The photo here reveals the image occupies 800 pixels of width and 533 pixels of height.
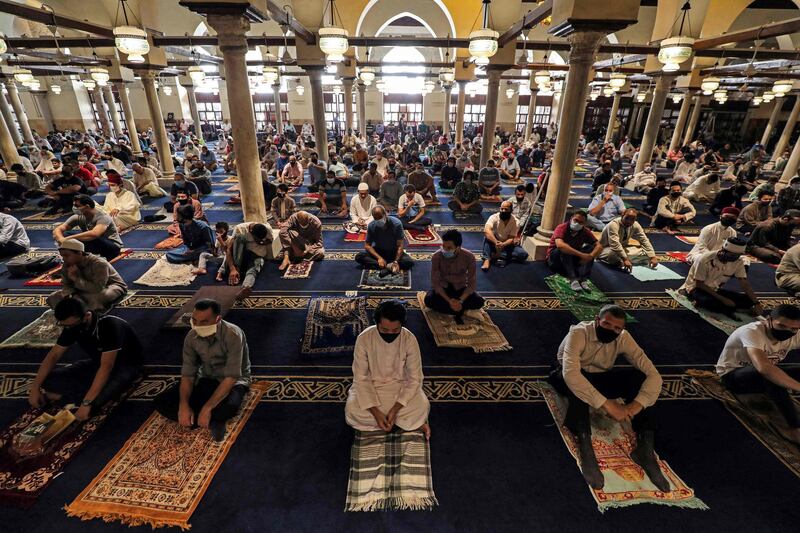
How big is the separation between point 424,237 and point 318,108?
4869mm

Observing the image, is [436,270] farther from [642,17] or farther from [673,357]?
[642,17]

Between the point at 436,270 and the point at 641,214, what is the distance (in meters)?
6.46

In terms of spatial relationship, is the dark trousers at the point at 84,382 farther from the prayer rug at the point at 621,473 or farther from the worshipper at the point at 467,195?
the worshipper at the point at 467,195

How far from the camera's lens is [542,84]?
1142 centimetres

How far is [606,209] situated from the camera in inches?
→ 281

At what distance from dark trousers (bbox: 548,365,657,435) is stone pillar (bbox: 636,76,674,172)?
33.3 ft

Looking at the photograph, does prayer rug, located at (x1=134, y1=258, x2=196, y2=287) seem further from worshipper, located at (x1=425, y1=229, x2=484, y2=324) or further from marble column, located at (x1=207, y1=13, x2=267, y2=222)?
worshipper, located at (x1=425, y1=229, x2=484, y2=324)

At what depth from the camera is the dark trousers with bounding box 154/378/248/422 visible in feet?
8.93

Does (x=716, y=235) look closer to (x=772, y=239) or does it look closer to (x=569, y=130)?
(x=772, y=239)

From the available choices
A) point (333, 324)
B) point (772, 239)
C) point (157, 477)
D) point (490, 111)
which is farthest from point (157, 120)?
point (772, 239)

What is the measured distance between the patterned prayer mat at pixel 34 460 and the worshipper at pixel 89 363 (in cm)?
8

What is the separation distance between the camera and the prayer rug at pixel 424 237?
653 centimetres

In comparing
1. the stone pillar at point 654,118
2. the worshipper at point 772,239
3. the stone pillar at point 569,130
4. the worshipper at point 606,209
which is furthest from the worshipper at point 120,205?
the stone pillar at point 654,118

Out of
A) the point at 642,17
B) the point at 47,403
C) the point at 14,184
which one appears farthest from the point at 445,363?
the point at 642,17
